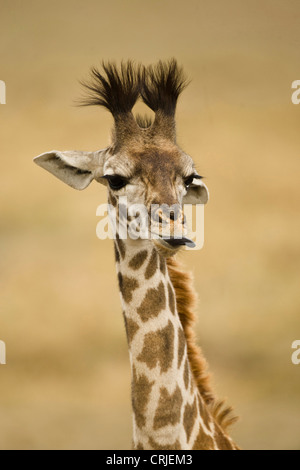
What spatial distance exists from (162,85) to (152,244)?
1.25 metres

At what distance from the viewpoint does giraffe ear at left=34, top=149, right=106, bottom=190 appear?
6.76 metres

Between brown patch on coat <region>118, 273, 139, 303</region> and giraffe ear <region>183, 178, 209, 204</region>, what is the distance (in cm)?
90

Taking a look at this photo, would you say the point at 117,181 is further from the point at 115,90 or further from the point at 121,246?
the point at 115,90

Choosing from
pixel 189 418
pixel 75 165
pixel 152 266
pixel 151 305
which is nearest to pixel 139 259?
pixel 152 266

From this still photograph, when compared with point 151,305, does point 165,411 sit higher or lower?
lower

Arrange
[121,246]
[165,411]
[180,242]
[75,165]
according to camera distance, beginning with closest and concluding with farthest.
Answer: [180,242] < [165,411] < [121,246] < [75,165]

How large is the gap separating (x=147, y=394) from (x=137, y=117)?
82.1 inches

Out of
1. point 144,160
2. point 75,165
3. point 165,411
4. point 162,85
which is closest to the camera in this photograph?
point 165,411

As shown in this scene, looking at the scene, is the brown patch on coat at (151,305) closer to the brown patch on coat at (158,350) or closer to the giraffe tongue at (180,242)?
the brown patch on coat at (158,350)

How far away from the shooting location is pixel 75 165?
6.75 m

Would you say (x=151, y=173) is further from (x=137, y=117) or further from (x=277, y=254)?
(x=277, y=254)

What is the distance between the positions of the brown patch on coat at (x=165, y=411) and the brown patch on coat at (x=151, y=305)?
0.50 m

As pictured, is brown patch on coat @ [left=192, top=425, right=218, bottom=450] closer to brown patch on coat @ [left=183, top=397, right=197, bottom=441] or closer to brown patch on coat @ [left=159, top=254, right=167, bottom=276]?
brown patch on coat @ [left=183, top=397, right=197, bottom=441]

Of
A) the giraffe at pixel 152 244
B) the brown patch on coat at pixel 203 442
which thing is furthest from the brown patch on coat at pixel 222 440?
the brown patch on coat at pixel 203 442
